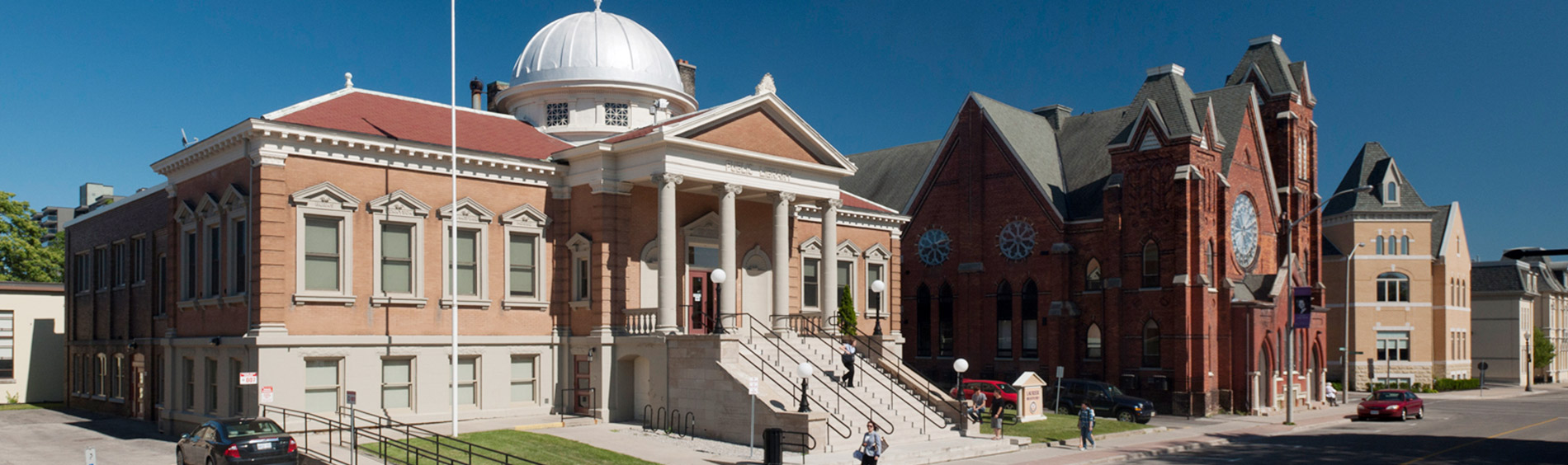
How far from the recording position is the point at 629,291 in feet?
104

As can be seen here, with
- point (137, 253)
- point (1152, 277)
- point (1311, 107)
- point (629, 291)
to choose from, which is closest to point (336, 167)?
point (629, 291)

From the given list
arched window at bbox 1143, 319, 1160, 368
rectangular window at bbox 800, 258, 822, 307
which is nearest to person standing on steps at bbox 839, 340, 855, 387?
rectangular window at bbox 800, 258, 822, 307

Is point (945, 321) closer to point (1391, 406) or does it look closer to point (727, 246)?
point (1391, 406)

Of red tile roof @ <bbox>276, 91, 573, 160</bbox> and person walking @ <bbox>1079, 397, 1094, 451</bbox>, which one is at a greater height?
red tile roof @ <bbox>276, 91, 573, 160</bbox>

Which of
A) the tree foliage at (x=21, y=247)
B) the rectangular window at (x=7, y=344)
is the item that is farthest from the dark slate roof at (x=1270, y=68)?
the tree foliage at (x=21, y=247)

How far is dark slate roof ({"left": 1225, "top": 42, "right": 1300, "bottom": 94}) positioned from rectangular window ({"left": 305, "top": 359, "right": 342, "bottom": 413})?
42.1m

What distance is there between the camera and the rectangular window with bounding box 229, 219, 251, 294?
89.8 ft

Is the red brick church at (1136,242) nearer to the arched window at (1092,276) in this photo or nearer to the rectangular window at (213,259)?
the arched window at (1092,276)

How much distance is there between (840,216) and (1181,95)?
16.4m

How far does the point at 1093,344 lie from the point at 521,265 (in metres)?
26.6

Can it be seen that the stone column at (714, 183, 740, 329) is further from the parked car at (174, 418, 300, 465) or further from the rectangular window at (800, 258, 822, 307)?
the parked car at (174, 418, 300, 465)

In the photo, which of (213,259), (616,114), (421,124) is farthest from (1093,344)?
(213,259)

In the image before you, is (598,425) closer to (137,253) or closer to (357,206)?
(357,206)

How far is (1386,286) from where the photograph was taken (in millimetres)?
68188
